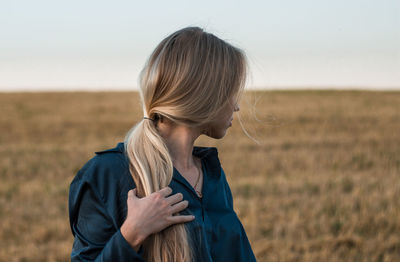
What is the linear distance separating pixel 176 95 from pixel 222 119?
0.73 ft

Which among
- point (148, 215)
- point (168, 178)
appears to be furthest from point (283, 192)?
point (148, 215)

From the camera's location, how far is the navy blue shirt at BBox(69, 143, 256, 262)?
1.44 meters

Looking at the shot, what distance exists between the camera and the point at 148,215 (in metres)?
1.39

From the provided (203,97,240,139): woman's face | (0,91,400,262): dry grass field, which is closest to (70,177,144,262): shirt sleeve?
(203,97,240,139): woman's face

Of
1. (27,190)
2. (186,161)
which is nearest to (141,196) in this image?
(186,161)

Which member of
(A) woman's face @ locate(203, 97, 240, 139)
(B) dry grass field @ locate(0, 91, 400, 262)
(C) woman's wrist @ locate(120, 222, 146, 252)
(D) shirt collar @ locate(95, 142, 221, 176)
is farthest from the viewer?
(B) dry grass field @ locate(0, 91, 400, 262)

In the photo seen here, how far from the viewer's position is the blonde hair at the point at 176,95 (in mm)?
1463

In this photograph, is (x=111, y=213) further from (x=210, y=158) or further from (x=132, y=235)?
(x=210, y=158)

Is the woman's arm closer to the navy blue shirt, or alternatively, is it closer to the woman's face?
the navy blue shirt

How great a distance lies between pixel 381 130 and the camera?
16281 millimetres

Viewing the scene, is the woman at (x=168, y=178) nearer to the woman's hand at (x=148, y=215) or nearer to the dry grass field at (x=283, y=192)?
the woman's hand at (x=148, y=215)

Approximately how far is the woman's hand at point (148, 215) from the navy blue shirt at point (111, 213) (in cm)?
3

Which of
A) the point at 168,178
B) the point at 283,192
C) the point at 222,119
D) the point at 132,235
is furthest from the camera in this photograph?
the point at 283,192

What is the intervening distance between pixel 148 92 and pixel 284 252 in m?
3.52
